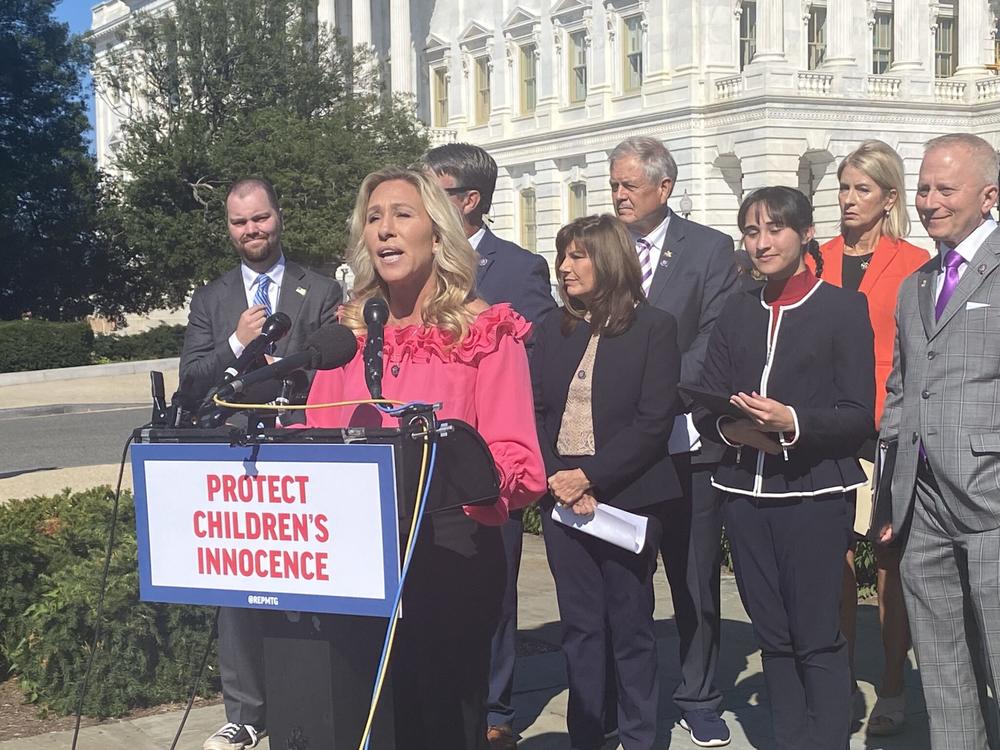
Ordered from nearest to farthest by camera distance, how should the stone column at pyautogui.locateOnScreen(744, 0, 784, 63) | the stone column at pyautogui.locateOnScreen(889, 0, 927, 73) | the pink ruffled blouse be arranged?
1. the pink ruffled blouse
2. the stone column at pyautogui.locateOnScreen(744, 0, 784, 63)
3. the stone column at pyautogui.locateOnScreen(889, 0, 927, 73)

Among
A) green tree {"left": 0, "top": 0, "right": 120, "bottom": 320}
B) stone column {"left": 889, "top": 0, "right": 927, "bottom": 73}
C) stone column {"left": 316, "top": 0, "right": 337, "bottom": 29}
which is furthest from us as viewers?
stone column {"left": 316, "top": 0, "right": 337, "bottom": 29}

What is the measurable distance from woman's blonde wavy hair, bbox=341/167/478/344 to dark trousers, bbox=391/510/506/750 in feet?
1.81

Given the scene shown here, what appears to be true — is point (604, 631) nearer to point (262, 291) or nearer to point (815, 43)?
point (262, 291)

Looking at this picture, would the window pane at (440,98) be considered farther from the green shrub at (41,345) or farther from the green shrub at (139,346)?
the green shrub at (41,345)

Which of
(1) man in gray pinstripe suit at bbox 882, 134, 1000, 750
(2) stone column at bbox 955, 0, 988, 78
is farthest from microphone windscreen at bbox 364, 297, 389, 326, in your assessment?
(2) stone column at bbox 955, 0, 988, 78

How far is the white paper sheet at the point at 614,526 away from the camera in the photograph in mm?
5188

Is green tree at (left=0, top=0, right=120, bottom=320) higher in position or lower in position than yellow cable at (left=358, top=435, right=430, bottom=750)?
higher

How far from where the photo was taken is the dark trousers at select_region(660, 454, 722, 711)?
581 cm

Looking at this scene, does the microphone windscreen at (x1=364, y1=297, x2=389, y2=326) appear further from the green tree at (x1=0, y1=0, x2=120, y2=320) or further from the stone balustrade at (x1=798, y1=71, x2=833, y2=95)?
the stone balustrade at (x1=798, y1=71, x2=833, y2=95)

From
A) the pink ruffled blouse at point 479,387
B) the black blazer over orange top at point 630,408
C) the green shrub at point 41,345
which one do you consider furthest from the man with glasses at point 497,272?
the green shrub at point 41,345

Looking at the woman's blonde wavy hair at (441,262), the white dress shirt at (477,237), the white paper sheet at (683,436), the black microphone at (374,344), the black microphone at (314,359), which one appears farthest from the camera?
the white dress shirt at (477,237)

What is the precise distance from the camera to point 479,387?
148 inches

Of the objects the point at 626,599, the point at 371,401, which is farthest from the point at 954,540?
the point at 371,401

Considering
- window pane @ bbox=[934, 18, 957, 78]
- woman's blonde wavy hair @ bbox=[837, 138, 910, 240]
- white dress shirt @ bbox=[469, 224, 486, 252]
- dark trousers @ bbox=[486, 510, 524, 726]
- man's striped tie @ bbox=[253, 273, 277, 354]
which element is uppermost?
window pane @ bbox=[934, 18, 957, 78]
